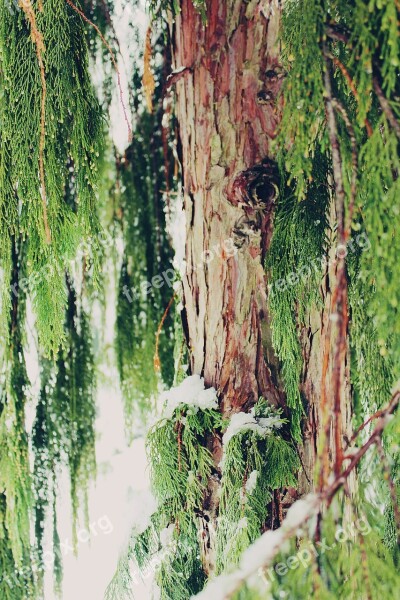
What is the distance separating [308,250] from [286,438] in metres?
0.40

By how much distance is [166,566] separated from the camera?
1191 millimetres

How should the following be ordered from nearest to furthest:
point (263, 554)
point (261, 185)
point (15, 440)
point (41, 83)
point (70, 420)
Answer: point (263, 554) < point (41, 83) < point (261, 185) < point (15, 440) < point (70, 420)

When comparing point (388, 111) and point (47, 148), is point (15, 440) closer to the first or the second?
point (47, 148)

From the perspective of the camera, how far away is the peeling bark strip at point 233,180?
3.90ft

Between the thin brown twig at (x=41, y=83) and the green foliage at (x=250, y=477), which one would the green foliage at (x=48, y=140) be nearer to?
the thin brown twig at (x=41, y=83)

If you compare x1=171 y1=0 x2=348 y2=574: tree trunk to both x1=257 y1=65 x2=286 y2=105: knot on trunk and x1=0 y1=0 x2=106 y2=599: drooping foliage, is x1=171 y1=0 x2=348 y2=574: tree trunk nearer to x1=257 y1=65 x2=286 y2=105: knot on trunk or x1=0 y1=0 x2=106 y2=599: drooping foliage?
x1=257 y1=65 x2=286 y2=105: knot on trunk

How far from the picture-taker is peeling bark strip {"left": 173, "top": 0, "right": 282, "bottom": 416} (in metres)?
1.19

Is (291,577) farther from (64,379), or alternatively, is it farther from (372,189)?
(64,379)

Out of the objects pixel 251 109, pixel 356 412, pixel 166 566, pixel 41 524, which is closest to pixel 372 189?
pixel 251 109

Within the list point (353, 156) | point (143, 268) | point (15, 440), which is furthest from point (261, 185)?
point (15, 440)

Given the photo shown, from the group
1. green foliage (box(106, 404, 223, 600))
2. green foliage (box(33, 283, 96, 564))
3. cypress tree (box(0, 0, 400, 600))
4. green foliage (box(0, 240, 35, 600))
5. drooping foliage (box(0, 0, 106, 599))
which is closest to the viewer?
cypress tree (box(0, 0, 400, 600))

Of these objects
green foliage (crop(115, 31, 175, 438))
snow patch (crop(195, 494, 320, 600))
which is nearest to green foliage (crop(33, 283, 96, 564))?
green foliage (crop(115, 31, 175, 438))

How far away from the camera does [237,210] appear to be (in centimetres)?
121

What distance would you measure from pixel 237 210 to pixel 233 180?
0.21ft
